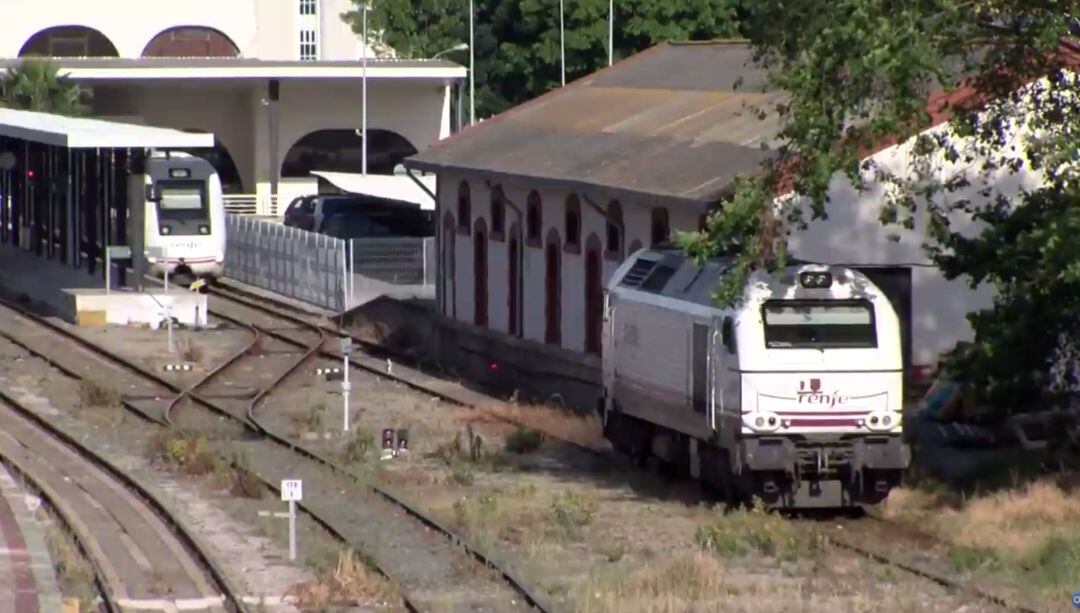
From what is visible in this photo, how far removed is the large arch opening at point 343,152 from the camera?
72.1 m

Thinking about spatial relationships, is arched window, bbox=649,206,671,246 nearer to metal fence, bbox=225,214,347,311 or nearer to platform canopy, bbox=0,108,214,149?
platform canopy, bbox=0,108,214,149

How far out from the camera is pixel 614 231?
30375mm

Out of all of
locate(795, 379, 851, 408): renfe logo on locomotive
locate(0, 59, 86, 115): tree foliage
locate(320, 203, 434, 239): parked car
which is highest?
locate(0, 59, 86, 115): tree foliage

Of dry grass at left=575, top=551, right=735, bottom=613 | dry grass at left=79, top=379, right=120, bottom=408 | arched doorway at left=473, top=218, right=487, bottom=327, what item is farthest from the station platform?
dry grass at left=575, top=551, right=735, bottom=613

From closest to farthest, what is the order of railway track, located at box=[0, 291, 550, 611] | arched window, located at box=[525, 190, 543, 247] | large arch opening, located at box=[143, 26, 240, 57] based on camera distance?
1. railway track, located at box=[0, 291, 550, 611]
2. arched window, located at box=[525, 190, 543, 247]
3. large arch opening, located at box=[143, 26, 240, 57]

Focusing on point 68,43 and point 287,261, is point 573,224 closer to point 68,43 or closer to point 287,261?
point 287,261

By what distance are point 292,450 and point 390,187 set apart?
25411 mm

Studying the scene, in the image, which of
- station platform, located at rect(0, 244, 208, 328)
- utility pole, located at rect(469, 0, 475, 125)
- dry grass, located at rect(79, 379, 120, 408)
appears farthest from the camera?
utility pole, located at rect(469, 0, 475, 125)

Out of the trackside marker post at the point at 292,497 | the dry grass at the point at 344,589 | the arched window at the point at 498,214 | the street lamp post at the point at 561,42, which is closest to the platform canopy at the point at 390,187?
the arched window at the point at 498,214

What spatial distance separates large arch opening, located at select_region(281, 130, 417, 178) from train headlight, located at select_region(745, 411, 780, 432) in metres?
52.0

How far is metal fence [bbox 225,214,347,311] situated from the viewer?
4400 cm

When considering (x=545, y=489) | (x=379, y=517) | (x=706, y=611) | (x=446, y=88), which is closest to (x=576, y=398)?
(x=545, y=489)

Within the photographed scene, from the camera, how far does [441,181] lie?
125ft

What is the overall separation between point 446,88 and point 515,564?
53.8 meters
